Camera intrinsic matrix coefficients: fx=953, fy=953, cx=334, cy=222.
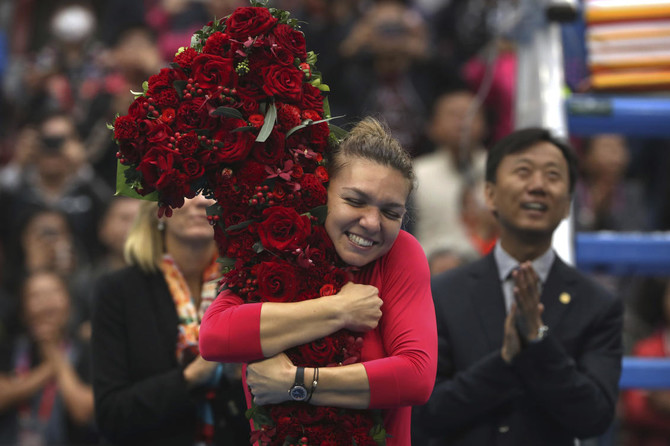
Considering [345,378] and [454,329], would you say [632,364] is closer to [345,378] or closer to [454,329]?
[454,329]

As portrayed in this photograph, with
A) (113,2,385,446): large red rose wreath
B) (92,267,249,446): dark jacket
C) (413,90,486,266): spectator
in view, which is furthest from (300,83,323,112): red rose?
(413,90,486,266): spectator

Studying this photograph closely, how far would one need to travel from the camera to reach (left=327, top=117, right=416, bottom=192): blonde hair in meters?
→ 2.71

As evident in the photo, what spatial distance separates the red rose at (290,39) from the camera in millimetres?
2652

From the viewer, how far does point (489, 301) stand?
346 cm

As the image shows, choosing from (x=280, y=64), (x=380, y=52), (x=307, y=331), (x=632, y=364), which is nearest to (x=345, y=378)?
(x=307, y=331)

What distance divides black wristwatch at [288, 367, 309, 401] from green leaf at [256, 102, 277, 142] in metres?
0.64

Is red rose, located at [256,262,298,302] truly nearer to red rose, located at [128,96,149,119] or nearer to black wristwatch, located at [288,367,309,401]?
black wristwatch, located at [288,367,309,401]

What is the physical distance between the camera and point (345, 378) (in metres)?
2.53

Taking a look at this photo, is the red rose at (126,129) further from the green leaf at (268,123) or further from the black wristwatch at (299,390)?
the black wristwatch at (299,390)

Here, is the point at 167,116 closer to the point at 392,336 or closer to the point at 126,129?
the point at 126,129

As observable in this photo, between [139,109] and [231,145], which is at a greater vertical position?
[139,109]

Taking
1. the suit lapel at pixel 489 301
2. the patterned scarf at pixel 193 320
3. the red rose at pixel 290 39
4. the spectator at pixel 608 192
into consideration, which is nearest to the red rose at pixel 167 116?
the red rose at pixel 290 39

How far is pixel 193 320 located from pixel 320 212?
104cm

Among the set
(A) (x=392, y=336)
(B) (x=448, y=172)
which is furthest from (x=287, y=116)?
(B) (x=448, y=172)
